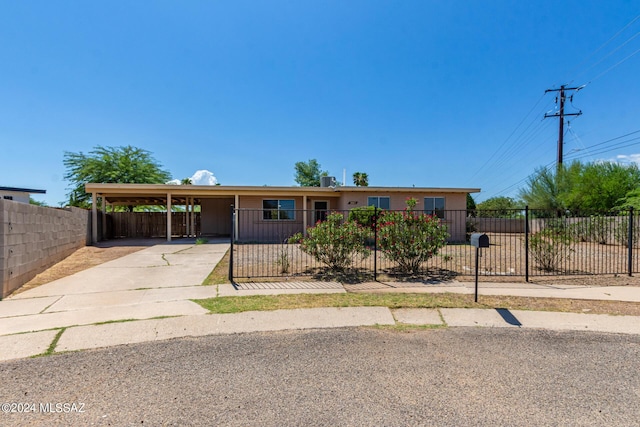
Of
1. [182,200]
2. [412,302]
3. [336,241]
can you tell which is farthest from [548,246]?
[182,200]

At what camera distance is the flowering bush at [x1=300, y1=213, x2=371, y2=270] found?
8.06m

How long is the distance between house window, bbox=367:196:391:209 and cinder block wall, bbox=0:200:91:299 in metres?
13.1

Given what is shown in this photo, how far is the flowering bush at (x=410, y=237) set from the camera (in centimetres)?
801

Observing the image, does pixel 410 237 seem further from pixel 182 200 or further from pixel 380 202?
pixel 182 200

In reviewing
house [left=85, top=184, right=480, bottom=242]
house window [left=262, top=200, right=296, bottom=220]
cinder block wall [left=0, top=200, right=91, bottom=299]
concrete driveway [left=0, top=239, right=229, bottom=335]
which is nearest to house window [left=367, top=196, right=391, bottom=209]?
house [left=85, top=184, right=480, bottom=242]

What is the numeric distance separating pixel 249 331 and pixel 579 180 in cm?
2866

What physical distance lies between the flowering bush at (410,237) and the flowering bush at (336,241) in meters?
0.54

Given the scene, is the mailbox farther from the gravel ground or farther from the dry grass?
the gravel ground

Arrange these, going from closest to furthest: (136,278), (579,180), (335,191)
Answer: (136,278)
(335,191)
(579,180)

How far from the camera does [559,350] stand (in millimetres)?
3826

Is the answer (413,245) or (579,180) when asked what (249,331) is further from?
(579,180)

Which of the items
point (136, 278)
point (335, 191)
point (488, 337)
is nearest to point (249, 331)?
point (488, 337)

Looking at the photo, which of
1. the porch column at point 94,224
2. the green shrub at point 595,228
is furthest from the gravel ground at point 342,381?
the porch column at point 94,224

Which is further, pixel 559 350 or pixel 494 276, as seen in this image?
pixel 494 276
